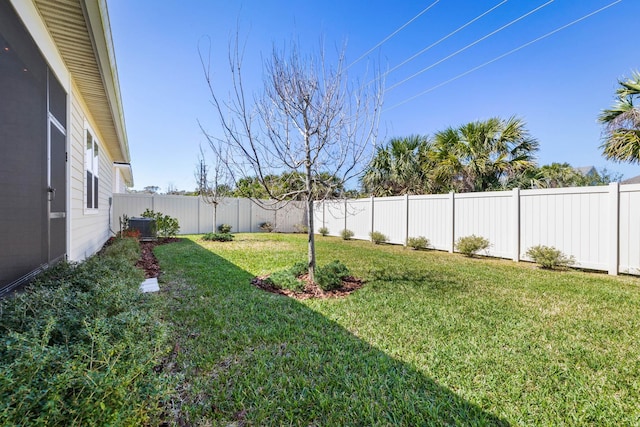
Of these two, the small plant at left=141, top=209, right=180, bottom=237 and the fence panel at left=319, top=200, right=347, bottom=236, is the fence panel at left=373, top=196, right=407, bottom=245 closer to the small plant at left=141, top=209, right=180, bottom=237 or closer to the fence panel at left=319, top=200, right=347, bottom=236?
the fence panel at left=319, top=200, right=347, bottom=236

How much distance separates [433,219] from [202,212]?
1139 centimetres

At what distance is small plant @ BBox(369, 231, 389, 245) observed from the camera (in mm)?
11246

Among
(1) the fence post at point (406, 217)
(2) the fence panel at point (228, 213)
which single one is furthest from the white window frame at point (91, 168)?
(1) the fence post at point (406, 217)

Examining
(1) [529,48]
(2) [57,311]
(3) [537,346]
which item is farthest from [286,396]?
(1) [529,48]

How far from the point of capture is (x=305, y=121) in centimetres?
471

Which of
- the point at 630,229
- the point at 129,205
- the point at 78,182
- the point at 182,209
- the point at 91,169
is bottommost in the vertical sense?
the point at 630,229

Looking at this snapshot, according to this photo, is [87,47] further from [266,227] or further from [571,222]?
[266,227]

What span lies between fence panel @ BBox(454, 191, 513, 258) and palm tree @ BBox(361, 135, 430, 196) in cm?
400

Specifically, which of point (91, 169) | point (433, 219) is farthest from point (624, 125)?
point (91, 169)

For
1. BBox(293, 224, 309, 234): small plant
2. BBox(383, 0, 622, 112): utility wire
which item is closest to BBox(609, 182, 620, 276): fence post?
BBox(383, 0, 622, 112): utility wire

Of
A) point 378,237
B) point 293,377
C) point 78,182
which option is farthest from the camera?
point 378,237

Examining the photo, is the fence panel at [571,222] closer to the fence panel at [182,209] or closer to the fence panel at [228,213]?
the fence panel at [228,213]

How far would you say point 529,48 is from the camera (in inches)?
346

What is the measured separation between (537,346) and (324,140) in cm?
366
